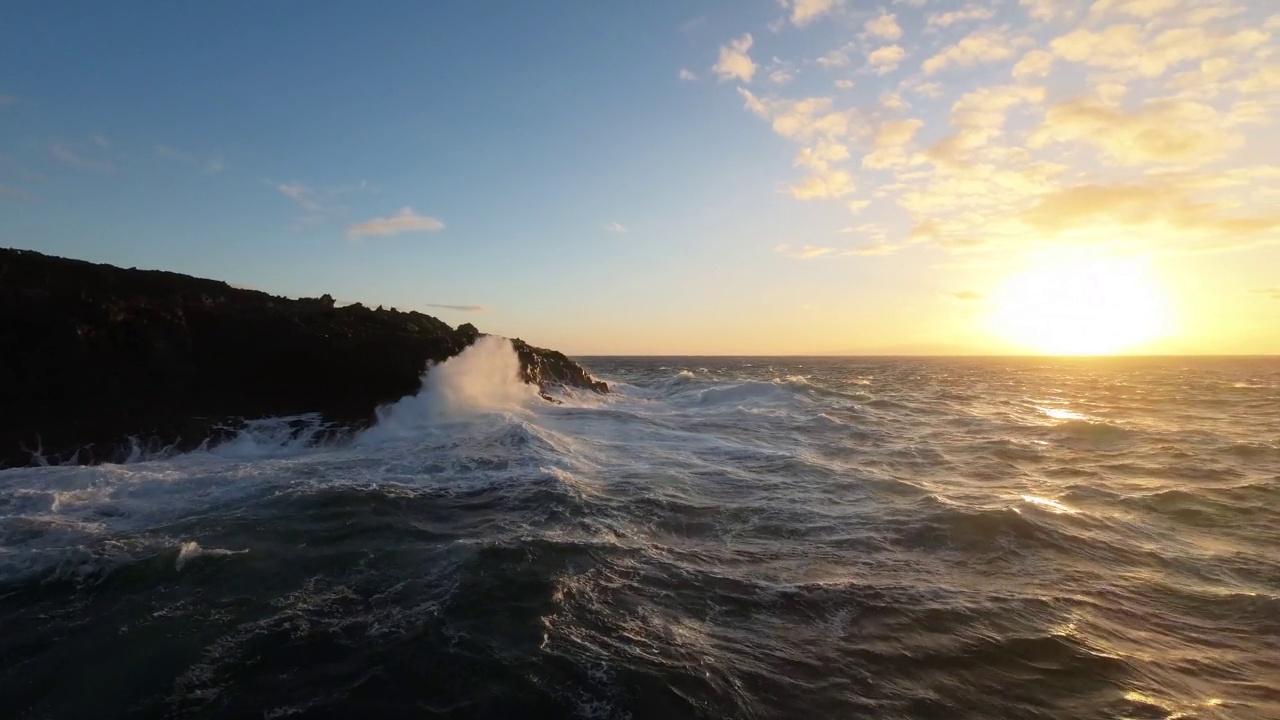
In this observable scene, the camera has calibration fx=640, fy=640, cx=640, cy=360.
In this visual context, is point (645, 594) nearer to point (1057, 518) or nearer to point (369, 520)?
point (369, 520)

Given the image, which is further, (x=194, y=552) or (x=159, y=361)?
(x=159, y=361)

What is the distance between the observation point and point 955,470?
14758 millimetres

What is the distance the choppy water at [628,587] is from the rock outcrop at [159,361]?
1810 millimetres

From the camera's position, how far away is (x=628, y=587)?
7.46 meters

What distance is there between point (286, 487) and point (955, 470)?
45.8 ft

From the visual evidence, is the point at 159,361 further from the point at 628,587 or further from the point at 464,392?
the point at 628,587

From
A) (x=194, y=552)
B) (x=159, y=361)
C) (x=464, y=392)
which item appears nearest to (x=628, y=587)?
(x=194, y=552)

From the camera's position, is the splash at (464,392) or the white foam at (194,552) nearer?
the white foam at (194,552)

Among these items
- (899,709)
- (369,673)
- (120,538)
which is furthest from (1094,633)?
(120,538)

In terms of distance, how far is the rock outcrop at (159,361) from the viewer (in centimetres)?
1356

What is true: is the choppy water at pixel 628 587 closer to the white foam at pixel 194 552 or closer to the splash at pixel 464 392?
the white foam at pixel 194 552

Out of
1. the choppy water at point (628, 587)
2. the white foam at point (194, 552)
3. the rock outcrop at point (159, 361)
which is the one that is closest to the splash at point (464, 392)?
the rock outcrop at point (159, 361)

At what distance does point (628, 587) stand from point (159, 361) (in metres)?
14.4

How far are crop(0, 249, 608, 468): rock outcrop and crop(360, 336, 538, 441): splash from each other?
21.1 inches
